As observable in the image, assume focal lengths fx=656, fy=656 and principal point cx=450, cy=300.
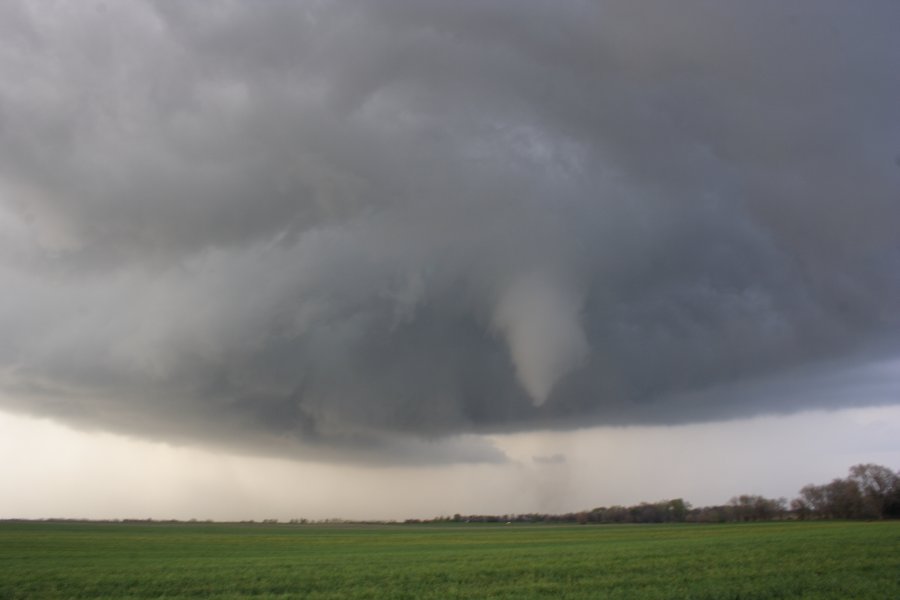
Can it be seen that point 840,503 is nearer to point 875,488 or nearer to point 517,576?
point 875,488

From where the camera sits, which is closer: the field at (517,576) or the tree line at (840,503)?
the field at (517,576)

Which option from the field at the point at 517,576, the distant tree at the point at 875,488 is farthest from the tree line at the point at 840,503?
the field at the point at 517,576

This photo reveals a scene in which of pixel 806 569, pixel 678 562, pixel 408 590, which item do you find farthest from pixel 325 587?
pixel 806 569

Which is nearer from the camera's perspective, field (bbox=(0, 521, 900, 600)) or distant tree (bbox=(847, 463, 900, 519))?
field (bbox=(0, 521, 900, 600))

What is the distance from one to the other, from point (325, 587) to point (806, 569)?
22.8 meters

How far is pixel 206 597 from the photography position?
27516 mm

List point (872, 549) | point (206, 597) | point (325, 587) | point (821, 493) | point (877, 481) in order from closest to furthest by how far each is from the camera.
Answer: point (206, 597), point (325, 587), point (872, 549), point (877, 481), point (821, 493)

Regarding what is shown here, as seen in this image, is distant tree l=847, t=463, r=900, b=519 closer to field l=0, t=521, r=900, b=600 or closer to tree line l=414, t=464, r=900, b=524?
tree line l=414, t=464, r=900, b=524

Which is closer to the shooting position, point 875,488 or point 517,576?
point 517,576

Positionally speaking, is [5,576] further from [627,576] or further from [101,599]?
[627,576]

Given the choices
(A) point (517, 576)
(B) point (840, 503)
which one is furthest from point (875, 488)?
(A) point (517, 576)

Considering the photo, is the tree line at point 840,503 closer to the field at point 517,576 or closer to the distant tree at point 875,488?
the distant tree at point 875,488

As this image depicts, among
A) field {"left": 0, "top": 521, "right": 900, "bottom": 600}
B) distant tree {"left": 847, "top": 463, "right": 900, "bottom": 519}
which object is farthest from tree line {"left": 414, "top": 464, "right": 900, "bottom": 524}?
field {"left": 0, "top": 521, "right": 900, "bottom": 600}

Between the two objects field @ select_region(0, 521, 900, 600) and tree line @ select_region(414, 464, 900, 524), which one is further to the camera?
tree line @ select_region(414, 464, 900, 524)
